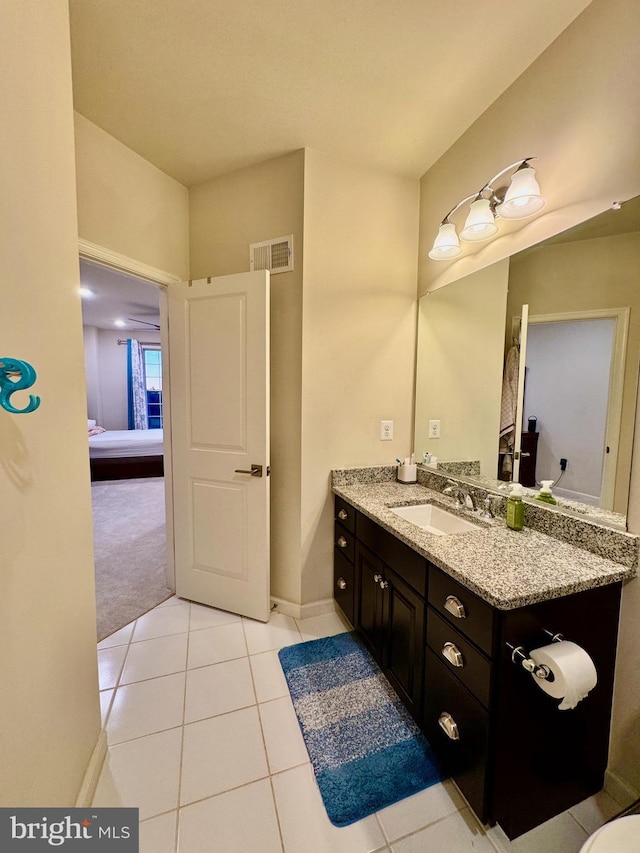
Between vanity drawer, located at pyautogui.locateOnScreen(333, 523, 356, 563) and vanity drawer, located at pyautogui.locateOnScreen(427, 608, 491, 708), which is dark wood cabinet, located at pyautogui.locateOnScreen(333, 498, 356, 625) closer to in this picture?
vanity drawer, located at pyautogui.locateOnScreen(333, 523, 356, 563)

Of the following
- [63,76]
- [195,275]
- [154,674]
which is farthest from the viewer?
[195,275]

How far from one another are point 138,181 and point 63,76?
37.2 inches

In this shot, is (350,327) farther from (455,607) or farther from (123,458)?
(123,458)

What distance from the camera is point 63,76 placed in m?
1.07

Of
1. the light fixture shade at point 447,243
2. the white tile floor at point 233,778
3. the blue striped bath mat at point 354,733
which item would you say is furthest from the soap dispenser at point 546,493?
the light fixture shade at point 447,243

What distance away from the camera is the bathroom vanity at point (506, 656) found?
0.99 m

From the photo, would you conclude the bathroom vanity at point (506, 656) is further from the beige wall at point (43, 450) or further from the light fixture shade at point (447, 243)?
the light fixture shade at point (447, 243)

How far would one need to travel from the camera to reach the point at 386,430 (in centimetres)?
220

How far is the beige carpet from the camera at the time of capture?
2252mm

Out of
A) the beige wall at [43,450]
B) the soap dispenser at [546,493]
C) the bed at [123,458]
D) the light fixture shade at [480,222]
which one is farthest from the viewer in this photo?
the bed at [123,458]

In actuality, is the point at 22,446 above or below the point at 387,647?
above

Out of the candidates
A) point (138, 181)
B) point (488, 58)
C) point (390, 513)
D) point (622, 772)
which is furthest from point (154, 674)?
point (488, 58)

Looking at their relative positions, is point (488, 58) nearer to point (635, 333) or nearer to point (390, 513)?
point (635, 333)

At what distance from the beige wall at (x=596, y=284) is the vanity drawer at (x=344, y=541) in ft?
3.89
